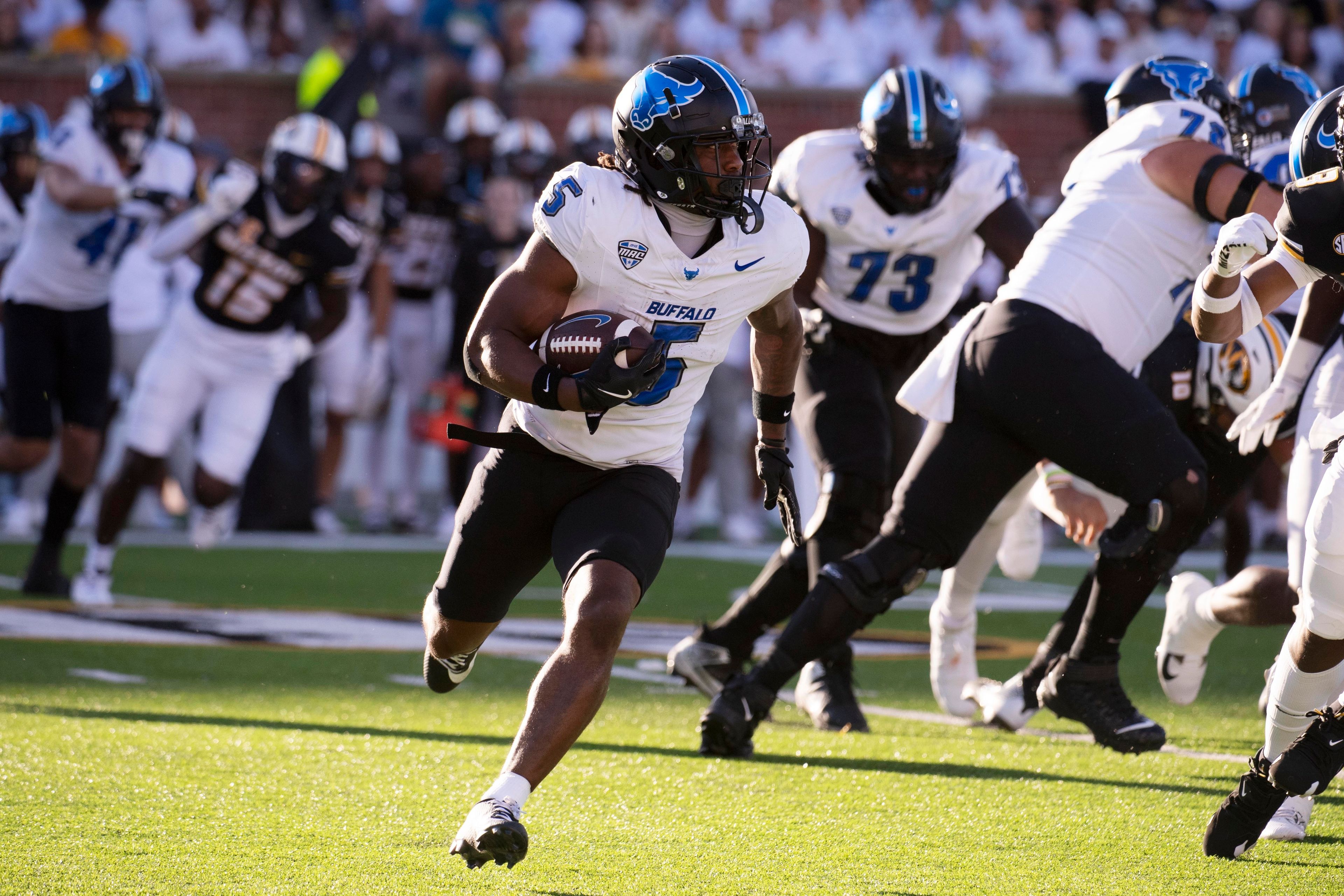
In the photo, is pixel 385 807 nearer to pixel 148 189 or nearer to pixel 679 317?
pixel 679 317

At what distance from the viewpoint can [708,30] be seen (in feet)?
41.4

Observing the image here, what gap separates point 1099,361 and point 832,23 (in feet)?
30.9

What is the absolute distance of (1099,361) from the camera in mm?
3920

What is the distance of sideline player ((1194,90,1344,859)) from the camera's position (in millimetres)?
3104

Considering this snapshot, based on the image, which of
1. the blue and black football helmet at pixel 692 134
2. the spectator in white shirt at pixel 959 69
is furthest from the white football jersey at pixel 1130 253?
the spectator in white shirt at pixel 959 69

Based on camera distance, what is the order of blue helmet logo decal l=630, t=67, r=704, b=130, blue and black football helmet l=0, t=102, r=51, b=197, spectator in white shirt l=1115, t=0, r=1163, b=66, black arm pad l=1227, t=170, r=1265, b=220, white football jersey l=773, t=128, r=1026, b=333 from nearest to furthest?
1. blue helmet logo decal l=630, t=67, r=704, b=130
2. black arm pad l=1227, t=170, r=1265, b=220
3. white football jersey l=773, t=128, r=1026, b=333
4. blue and black football helmet l=0, t=102, r=51, b=197
5. spectator in white shirt l=1115, t=0, r=1163, b=66

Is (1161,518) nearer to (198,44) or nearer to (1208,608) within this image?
(1208,608)

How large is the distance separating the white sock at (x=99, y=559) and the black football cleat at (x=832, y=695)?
3.27 metres

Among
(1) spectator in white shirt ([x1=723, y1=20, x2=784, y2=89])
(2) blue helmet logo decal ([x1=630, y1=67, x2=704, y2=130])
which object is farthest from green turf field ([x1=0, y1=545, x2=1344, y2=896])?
(1) spectator in white shirt ([x1=723, y1=20, x2=784, y2=89])

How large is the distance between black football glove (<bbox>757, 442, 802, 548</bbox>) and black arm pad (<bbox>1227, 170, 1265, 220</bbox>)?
118 cm

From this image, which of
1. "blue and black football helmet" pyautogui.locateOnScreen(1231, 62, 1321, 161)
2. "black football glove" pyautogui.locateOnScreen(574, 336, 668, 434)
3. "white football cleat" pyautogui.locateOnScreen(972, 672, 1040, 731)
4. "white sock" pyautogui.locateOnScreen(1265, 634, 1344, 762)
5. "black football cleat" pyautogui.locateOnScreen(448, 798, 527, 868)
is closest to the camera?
"black football cleat" pyautogui.locateOnScreen(448, 798, 527, 868)

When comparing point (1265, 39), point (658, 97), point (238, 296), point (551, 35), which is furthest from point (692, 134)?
point (1265, 39)

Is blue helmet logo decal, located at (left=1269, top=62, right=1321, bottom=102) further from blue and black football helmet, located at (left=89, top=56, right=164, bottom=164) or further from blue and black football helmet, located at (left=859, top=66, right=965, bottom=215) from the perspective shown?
blue and black football helmet, located at (left=89, top=56, right=164, bottom=164)

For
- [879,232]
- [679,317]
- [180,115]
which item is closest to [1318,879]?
[679,317]
